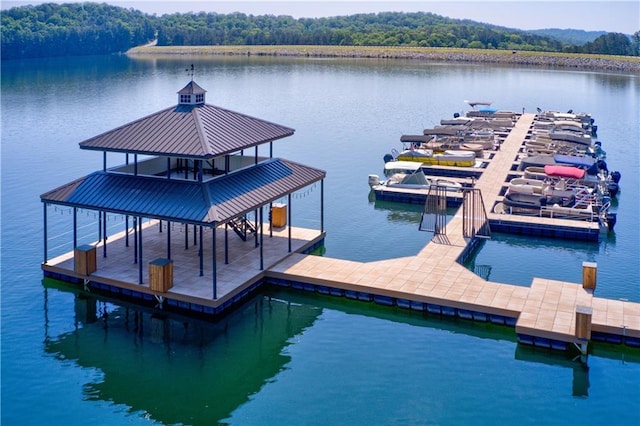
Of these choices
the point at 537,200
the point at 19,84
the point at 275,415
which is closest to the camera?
the point at 275,415

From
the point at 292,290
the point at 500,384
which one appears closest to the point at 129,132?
the point at 292,290

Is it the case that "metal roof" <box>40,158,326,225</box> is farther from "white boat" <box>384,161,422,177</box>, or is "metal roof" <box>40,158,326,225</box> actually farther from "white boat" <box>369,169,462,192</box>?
"white boat" <box>384,161,422,177</box>

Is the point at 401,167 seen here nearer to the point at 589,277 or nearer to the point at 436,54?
the point at 589,277

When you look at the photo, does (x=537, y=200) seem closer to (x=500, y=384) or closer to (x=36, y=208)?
(x=500, y=384)

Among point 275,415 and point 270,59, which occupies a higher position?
point 270,59

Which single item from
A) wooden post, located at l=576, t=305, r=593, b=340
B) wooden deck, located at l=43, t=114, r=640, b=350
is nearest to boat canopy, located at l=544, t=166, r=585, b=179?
wooden deck, located at l=43, t=114, r=640, b=350

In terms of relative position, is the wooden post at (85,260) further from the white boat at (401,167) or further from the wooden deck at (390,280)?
the white boat at (401,167)
